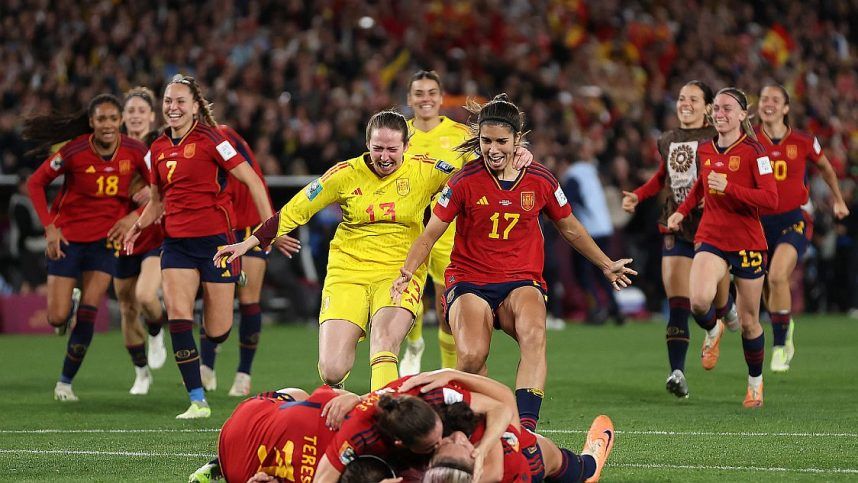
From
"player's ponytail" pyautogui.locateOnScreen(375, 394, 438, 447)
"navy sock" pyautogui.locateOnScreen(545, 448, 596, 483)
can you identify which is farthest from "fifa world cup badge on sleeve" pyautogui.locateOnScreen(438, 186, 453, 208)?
"player's ponytail" pyautogui.locateOnScreen(375, 394, 438, 447)

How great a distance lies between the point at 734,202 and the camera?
10.8m

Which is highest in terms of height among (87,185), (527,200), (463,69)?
(463,69)

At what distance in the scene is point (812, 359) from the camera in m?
14.4

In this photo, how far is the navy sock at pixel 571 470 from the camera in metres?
6.97

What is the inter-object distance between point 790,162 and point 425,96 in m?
3.86

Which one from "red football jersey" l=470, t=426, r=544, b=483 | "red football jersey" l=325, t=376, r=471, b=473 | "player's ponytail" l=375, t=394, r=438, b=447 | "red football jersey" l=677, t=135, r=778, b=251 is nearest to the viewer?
"player's ponytail" l=375, t=394, r=438, b=447

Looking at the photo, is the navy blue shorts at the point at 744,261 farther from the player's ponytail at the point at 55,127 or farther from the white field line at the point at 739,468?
the player's ponytail at the point at 55,127

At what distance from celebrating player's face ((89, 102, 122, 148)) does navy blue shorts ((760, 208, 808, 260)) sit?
6.05m

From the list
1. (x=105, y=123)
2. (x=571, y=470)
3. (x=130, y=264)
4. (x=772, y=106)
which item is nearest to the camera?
(x=571, y=470)

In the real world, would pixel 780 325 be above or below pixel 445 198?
below

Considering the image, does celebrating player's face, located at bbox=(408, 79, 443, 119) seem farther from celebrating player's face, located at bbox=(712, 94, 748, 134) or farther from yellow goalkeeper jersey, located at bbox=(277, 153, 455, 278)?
yellow goalkeeper jersey, located at bbox=(277, 153, 455, 278)

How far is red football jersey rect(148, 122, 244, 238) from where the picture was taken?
10484 mm

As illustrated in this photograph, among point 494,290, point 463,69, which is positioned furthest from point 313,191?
point 463,69

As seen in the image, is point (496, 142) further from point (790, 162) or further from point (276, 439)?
point (790, 162)
